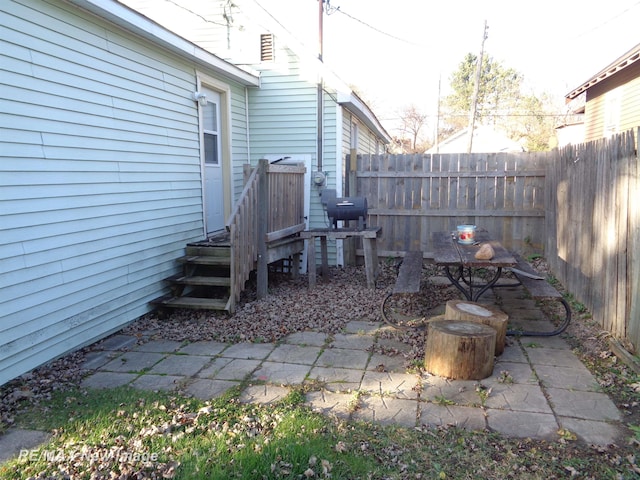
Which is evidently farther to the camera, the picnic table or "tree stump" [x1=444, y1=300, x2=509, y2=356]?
the picnic table

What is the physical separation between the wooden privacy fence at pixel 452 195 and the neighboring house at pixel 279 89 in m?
0.77

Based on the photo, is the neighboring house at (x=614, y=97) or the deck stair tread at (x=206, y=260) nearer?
the deck stair tread at (x=206, y=260)

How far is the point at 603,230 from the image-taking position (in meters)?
4.75

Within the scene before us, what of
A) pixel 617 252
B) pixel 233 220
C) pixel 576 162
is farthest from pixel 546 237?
pixel 233 220

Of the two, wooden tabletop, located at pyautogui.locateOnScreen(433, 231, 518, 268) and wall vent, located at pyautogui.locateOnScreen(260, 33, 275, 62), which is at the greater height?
wall vent, located at pyautogui.locateOnScreen(260, 33, 275, 62)

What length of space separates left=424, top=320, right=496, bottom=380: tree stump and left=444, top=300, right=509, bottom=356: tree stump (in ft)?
1.07

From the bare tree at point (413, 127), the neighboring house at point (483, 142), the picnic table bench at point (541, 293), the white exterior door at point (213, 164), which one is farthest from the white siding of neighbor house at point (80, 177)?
the bare tree at point (413, 127)

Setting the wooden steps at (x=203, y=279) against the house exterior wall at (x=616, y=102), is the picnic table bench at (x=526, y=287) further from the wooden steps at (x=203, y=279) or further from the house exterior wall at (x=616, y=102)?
the house exterior wall at (x=616, y=102)

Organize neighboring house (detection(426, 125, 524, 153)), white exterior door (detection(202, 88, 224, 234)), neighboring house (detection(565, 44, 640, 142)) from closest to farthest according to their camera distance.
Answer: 1. white exterior door (detection(202, 88, 224, 234))
2. neighboring house (detection(565, 44, 640, 142))
3. neighboring house (detection(426, 125, 524, 153))

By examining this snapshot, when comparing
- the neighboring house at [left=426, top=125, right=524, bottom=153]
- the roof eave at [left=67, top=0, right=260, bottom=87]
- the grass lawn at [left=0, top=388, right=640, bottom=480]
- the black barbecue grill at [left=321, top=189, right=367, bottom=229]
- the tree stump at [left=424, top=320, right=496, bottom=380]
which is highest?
the neighboring house at [left=426, top=125, right=524, bottom=153]

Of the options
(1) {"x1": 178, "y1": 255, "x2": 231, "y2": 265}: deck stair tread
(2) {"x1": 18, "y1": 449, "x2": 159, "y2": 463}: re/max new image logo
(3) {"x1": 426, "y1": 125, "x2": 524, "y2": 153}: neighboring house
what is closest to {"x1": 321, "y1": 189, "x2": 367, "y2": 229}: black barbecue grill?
(1) {"x1": 178, "y1": 255, "x2": 231, "y2": 265}: deck stair tread

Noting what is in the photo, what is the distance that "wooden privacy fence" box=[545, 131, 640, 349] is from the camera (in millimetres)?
3980

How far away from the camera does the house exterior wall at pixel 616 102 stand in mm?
10422

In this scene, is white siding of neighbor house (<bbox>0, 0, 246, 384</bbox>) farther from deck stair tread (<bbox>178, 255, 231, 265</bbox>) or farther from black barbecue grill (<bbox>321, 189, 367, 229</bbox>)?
black barbecue grill (<bbox>321, 189, 367, 229</bbox>)
